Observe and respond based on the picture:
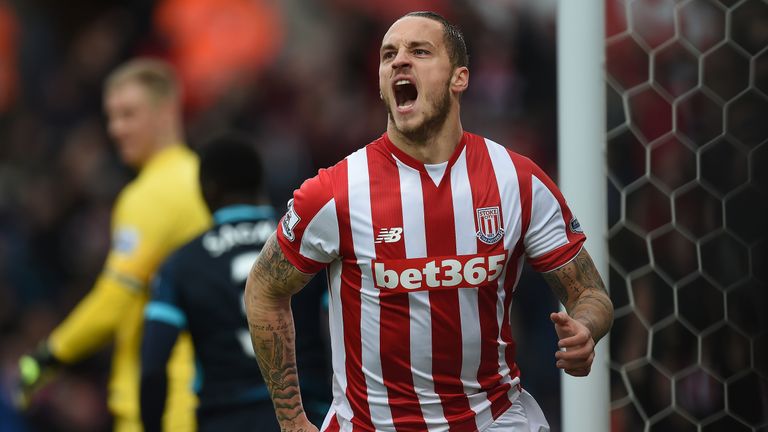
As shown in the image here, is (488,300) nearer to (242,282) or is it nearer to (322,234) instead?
(322,234)

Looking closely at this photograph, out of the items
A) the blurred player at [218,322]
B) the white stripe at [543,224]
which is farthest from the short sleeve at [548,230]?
the blurred player at [218,322]

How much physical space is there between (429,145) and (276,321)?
0.55m

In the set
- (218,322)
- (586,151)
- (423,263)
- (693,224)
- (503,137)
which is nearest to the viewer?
(423,263)

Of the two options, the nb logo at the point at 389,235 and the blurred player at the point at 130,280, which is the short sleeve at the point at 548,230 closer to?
the nb logo at the point at 389,235

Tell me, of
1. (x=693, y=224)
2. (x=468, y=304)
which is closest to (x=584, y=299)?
(x=468, y=304)

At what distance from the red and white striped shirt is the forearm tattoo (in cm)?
Result: 4

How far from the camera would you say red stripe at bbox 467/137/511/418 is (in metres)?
3.05

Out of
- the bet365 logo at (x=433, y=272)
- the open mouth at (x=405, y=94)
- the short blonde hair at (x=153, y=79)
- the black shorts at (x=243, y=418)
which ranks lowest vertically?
the black shorts at (x=243, y=418)

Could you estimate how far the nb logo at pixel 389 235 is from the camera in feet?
9.91

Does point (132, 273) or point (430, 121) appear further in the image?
point (132, 273)

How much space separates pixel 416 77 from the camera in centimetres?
304

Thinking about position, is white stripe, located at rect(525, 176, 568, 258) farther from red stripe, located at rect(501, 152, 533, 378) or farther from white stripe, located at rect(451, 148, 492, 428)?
white stripe, located at rect(451, 148, 492, 428)

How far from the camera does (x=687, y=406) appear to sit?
4.61 m

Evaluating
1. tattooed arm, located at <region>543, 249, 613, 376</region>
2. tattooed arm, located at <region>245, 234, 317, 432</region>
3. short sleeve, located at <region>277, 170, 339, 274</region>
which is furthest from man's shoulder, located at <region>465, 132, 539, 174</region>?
tattooed arm, located at <region>245, 234, 317, 432</region>
